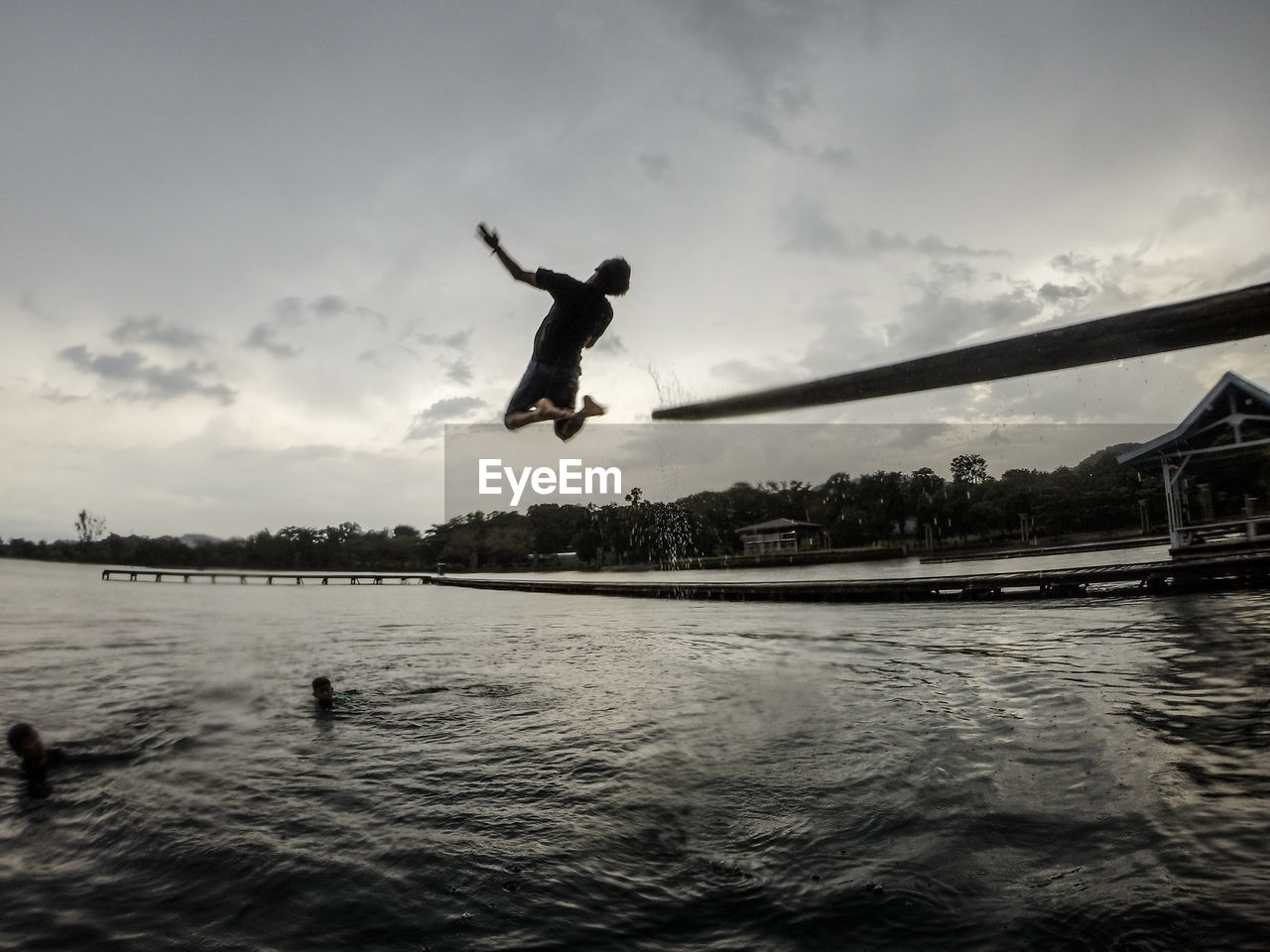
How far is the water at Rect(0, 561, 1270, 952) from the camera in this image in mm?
4363

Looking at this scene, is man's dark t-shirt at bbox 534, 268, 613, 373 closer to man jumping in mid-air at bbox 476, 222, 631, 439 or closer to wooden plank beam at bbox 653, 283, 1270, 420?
man jumping in mid-air at bbox 476, 222, 631, 439

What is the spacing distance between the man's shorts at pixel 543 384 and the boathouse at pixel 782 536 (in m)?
91.9

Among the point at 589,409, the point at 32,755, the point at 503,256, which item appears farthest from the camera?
the point at 32,755

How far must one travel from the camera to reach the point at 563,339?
663cm

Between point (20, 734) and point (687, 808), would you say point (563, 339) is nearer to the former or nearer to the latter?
point (687, 808)

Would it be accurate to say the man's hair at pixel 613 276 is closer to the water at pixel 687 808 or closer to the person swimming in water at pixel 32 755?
the water at pixel 687 808

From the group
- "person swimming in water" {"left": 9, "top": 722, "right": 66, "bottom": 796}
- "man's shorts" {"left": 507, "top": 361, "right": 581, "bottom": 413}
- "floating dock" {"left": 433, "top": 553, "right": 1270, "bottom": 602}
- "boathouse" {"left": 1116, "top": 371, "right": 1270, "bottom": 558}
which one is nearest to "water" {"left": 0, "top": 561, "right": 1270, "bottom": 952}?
"person swimming in water" {"left": 9, "top": 722, "right": 66, "bottom": 796}

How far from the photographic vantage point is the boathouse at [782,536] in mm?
97125

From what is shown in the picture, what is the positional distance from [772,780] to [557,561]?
115m

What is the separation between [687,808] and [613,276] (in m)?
5.11

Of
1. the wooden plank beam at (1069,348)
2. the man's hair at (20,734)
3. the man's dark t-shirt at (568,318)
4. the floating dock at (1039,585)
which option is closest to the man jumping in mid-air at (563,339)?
the man's dark t-shirt at (568,318)

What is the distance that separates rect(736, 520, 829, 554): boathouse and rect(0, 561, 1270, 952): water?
3297 inches

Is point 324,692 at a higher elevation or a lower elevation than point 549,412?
lower

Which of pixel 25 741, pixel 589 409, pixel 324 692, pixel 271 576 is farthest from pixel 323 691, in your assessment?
pixel 271 576
